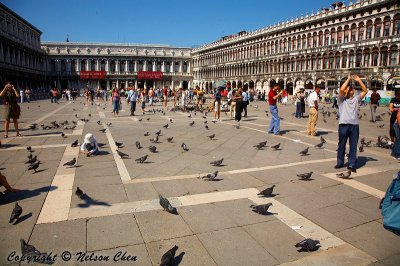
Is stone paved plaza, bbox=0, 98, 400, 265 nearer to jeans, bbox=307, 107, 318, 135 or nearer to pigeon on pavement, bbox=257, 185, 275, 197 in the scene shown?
pigeon on pavement, bbox=257, 185, 275, 197

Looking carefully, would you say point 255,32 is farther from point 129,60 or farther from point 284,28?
point 129,60

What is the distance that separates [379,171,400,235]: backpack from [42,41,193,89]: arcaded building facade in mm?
77488

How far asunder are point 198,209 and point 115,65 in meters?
87.7

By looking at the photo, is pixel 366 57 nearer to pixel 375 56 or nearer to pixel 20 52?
pixel 375 56

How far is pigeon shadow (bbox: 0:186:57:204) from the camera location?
435 cm

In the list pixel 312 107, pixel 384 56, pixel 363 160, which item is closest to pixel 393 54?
pixel 384 56

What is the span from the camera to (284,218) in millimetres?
3871

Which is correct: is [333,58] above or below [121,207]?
above

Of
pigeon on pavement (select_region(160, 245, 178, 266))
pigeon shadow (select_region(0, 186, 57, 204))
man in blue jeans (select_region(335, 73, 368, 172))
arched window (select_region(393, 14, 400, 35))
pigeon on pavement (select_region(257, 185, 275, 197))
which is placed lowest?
pigeon shadow (select_region(0, 186, 57, 204))

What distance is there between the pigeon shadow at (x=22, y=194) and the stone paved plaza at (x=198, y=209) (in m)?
0.01

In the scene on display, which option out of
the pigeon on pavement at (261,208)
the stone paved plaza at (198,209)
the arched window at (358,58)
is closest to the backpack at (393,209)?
the stone paved plaza at (198,209)

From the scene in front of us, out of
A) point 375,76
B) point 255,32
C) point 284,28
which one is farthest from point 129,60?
point 375,76

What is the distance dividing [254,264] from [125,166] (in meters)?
3.83

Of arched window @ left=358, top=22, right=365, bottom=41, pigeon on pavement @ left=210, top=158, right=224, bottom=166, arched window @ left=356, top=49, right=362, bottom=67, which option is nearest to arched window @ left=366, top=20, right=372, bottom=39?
arched window @ left=358, top=22, right=365, bottom=41
